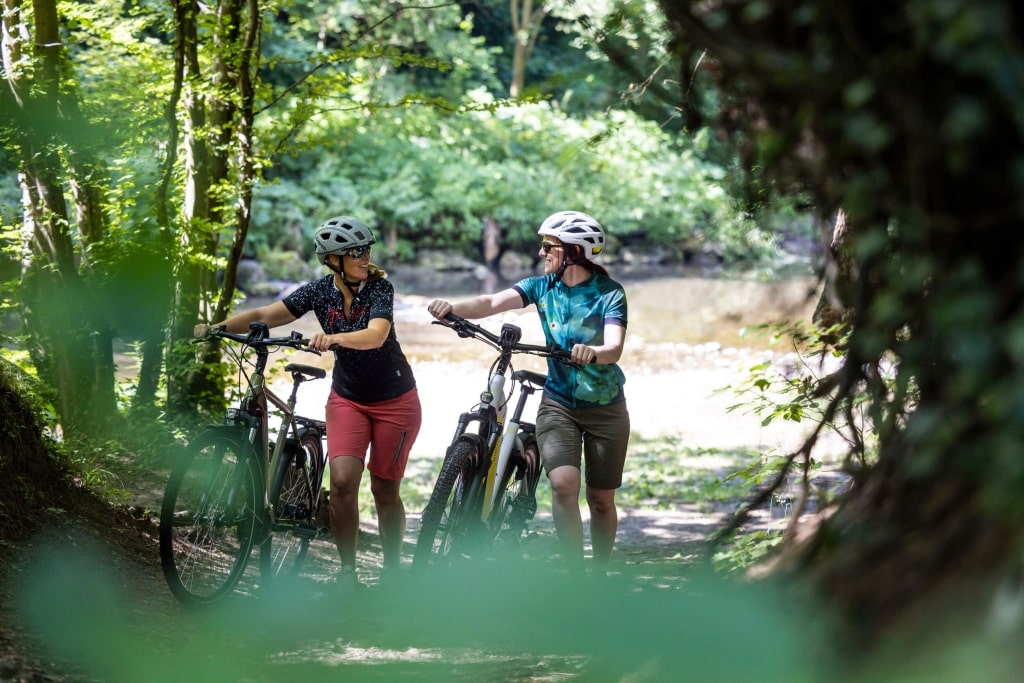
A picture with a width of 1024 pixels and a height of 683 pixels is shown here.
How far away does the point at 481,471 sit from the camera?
527 centimetres

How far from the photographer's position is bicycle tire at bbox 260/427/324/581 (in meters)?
5.48

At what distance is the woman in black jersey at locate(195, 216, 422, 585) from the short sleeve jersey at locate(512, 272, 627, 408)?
75 centimetres

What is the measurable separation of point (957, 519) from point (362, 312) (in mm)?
3677

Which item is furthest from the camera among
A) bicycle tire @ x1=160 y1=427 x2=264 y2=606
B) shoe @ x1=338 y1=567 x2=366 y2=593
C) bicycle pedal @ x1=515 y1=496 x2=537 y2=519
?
bicycle pedal @ x1=515 y1=496 x2=537 y2=519

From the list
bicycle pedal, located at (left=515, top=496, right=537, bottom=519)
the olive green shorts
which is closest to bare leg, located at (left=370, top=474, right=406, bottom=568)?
bicycle pedal, located at (left=515, top=496, right=537, bottom=519)

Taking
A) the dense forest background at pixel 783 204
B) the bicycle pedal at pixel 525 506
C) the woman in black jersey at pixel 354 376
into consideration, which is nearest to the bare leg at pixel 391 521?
the woman in black jersey at pixel 354 376

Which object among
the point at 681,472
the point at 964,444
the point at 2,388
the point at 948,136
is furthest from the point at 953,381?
the point at 681,472

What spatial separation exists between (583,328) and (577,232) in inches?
18.1

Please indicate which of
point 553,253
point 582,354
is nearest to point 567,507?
point 582,354

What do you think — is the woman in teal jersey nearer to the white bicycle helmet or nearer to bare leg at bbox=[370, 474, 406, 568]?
the white bicycle helmet

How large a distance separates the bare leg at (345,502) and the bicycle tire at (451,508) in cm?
45

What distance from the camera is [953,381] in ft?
7.21

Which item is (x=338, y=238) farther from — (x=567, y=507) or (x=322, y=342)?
(x=567, y=507)

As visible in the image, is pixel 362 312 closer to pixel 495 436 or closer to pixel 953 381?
pixel 495 436
